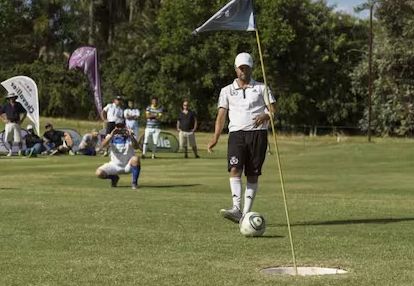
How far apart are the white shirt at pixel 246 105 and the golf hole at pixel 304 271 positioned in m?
3.47

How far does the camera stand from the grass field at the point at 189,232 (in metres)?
7.09

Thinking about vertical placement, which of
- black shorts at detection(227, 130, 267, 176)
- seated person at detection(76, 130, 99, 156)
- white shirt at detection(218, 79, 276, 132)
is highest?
white shirt at detection(218, 79, 276, 132)

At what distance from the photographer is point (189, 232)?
32.3ft

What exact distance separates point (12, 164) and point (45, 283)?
18.7m

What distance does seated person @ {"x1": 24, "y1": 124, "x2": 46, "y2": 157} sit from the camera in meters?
28.8

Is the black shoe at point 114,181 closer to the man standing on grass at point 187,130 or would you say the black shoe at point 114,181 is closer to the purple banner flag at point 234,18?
the purple banner flag at point 234,18

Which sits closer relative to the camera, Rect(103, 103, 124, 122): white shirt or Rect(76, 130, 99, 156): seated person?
Rect(103, 103, 124, 122): white shirt

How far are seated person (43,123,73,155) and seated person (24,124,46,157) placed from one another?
0.33 m

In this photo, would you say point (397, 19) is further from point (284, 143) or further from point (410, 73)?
point (284, 143)

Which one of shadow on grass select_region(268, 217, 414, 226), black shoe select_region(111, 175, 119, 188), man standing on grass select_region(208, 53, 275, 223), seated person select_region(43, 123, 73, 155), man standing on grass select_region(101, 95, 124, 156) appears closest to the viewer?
man standing on grass select_region(208, 53, 275, 223)

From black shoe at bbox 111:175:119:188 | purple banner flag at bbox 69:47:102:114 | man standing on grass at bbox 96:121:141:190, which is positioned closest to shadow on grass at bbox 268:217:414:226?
man standing on grass at bbox 96:121:141:190

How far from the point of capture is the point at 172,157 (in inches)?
1156

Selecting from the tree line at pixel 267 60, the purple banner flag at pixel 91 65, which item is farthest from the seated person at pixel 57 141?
the tree line at pixel 267 60

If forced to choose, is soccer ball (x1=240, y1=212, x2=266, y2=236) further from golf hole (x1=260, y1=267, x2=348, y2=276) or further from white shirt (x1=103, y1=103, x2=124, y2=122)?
white shirt (x1=103, y1=103, x2=124, y2=122)
